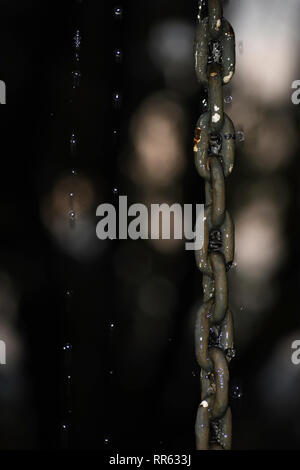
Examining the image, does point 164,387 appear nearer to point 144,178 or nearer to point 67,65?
point 144,178

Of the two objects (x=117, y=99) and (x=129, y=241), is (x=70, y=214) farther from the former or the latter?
(x=117, y=99)

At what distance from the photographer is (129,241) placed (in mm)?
863

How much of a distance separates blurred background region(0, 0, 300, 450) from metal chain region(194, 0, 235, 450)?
224 mm

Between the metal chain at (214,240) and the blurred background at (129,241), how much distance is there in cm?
22

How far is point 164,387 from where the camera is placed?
2.86 feet

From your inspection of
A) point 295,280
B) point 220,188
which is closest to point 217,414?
point 220,188

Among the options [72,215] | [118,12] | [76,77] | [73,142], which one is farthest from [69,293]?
[118,12]

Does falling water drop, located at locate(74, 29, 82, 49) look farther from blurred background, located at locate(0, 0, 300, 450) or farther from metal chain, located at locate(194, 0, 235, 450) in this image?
metal chain, located at locate(194, 0, 235, 450)

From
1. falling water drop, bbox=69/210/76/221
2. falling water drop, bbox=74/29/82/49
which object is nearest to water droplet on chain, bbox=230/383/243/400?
falling water drop, bbox=69/210/76/221

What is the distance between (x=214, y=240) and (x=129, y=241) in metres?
0.29

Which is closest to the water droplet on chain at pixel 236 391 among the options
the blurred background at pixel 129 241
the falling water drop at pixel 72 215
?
the blurred background at pixel 129 241

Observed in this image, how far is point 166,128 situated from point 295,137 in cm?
24

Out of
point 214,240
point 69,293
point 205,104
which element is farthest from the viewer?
point 69,293

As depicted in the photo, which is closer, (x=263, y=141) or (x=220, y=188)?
(x=220, y=188)
